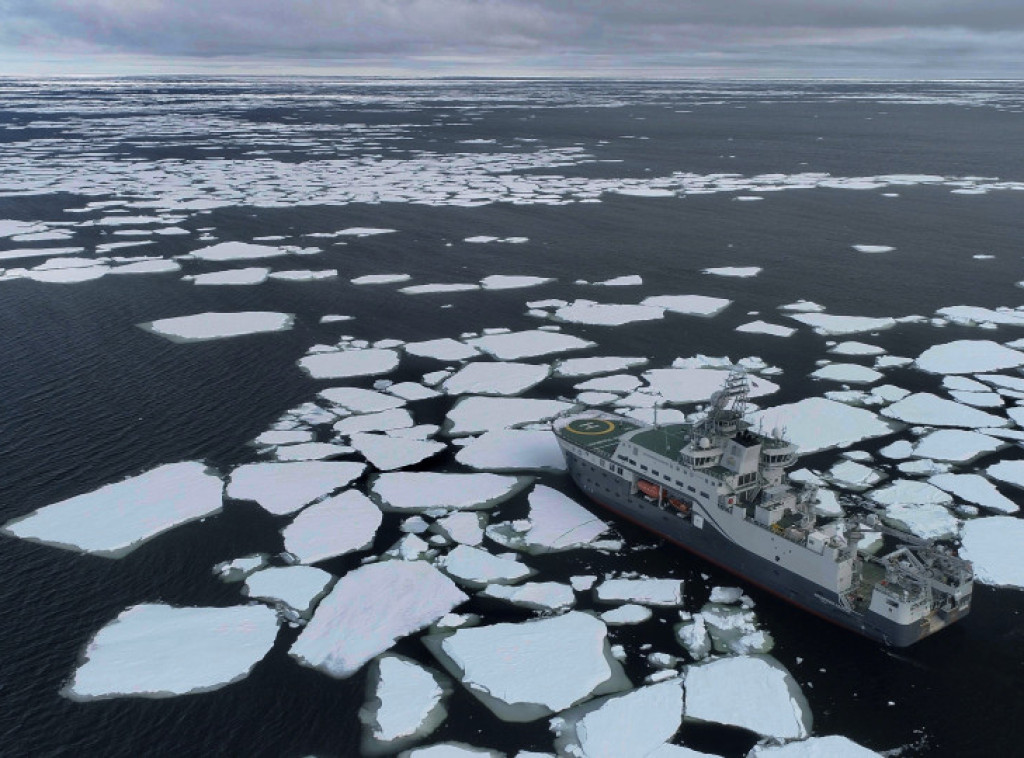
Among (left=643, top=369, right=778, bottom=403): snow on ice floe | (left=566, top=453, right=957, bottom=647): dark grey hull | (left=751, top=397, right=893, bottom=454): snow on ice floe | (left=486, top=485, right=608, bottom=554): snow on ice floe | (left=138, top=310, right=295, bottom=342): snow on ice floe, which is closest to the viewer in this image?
(left=566, top=453, right=957, bottom=647): dark grey hull

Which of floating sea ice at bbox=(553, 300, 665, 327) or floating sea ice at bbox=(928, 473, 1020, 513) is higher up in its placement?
floating sea ice at bbox=(928, 473, 1020, 513)

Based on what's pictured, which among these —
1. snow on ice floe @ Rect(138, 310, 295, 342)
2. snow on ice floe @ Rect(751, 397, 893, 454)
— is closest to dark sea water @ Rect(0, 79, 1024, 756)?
snow on ice floe @ Rect(751, 397, 893, 454)

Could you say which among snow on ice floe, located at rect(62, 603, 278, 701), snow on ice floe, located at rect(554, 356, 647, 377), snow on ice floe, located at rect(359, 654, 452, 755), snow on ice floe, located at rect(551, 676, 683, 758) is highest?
snow on ice floe, located at rect(62, 603, 278, 701)

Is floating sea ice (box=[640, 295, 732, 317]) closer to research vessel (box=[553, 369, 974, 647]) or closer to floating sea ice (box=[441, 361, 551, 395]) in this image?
floating sea ice (box=[441, 361, 551, 395])

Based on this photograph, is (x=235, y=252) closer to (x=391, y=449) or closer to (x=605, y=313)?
(x=605, y=313)

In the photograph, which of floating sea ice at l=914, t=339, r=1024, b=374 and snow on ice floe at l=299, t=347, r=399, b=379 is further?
floating sea ice at l=914, t=339, r=1024, b=374

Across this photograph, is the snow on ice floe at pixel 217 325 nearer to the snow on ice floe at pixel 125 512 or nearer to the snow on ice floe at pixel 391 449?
the snow on ice floe at pixel 391 449
